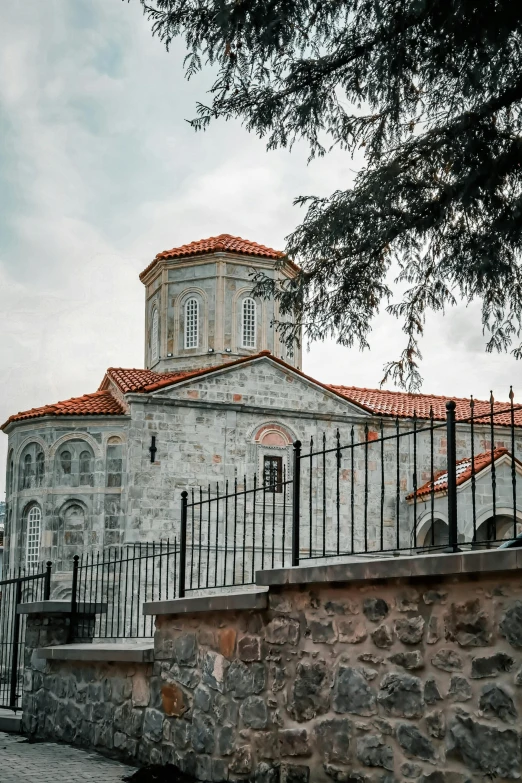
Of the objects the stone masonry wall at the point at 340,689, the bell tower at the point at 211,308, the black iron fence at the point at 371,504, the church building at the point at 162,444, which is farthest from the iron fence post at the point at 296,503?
the bell tower at the point at 211,308

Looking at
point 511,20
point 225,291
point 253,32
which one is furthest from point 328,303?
point 225,291

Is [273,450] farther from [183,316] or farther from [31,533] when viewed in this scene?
[31,533]

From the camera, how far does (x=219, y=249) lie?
2641 cm

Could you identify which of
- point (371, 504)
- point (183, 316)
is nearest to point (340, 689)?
point (371, 504)

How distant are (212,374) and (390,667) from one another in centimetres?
1799

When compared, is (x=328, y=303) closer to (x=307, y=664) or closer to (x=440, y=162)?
(x=440, y=162)

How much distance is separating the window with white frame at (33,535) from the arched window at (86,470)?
1.37m

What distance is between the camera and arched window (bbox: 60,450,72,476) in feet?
73.2

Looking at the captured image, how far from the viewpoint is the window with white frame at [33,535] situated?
2227cm

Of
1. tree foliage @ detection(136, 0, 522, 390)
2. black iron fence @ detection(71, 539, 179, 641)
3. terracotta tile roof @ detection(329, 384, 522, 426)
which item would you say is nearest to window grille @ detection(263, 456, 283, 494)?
terracotta tile roof @ detection(329, 384, 522, 426)

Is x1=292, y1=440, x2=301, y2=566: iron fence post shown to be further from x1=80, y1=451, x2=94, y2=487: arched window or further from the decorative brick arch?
the decorative brick arch

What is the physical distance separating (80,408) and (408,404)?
9064mm

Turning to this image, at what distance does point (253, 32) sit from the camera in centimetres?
811

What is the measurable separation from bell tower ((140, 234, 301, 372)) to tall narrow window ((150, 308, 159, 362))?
0.20ft
